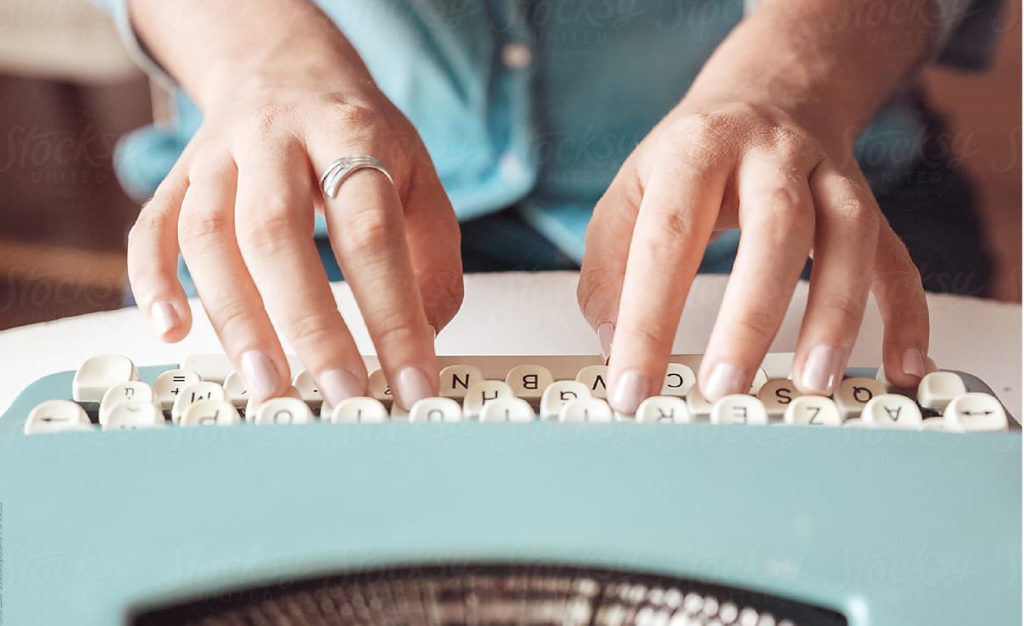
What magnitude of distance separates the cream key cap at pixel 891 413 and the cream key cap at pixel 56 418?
34 centimetres

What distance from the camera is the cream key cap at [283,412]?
407mm

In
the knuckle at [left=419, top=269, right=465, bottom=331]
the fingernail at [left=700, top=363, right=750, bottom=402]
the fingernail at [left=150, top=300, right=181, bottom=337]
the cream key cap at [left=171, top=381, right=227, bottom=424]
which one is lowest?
the fingernail at [left=700, top=363, right=750, bottom=402]

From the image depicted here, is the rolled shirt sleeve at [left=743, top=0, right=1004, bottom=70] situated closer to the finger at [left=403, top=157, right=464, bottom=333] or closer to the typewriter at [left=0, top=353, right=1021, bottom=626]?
the finger at [left=403, top=157, right=464, bottom=333]

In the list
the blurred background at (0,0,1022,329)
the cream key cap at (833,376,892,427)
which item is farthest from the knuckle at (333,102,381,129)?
the blurred background at (0,0,1022,329)

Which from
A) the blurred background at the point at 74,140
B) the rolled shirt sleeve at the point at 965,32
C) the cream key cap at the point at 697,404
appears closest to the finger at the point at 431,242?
the cream key cap at the point at 697,404

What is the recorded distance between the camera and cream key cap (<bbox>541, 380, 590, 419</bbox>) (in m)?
0.42

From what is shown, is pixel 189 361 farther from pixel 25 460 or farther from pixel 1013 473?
pixel 1013 473

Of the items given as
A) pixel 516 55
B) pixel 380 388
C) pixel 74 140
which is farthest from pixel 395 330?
pixel 74 140

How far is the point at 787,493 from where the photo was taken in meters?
0.36

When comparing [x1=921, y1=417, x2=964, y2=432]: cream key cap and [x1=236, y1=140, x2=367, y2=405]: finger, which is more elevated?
[x1=236, y1=140, x2=367, y2=405]: finger

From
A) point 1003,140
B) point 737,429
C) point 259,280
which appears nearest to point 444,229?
point 259,280

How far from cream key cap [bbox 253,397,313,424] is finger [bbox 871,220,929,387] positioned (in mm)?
292

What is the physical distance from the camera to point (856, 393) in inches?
17.6

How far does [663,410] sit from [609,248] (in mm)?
195
